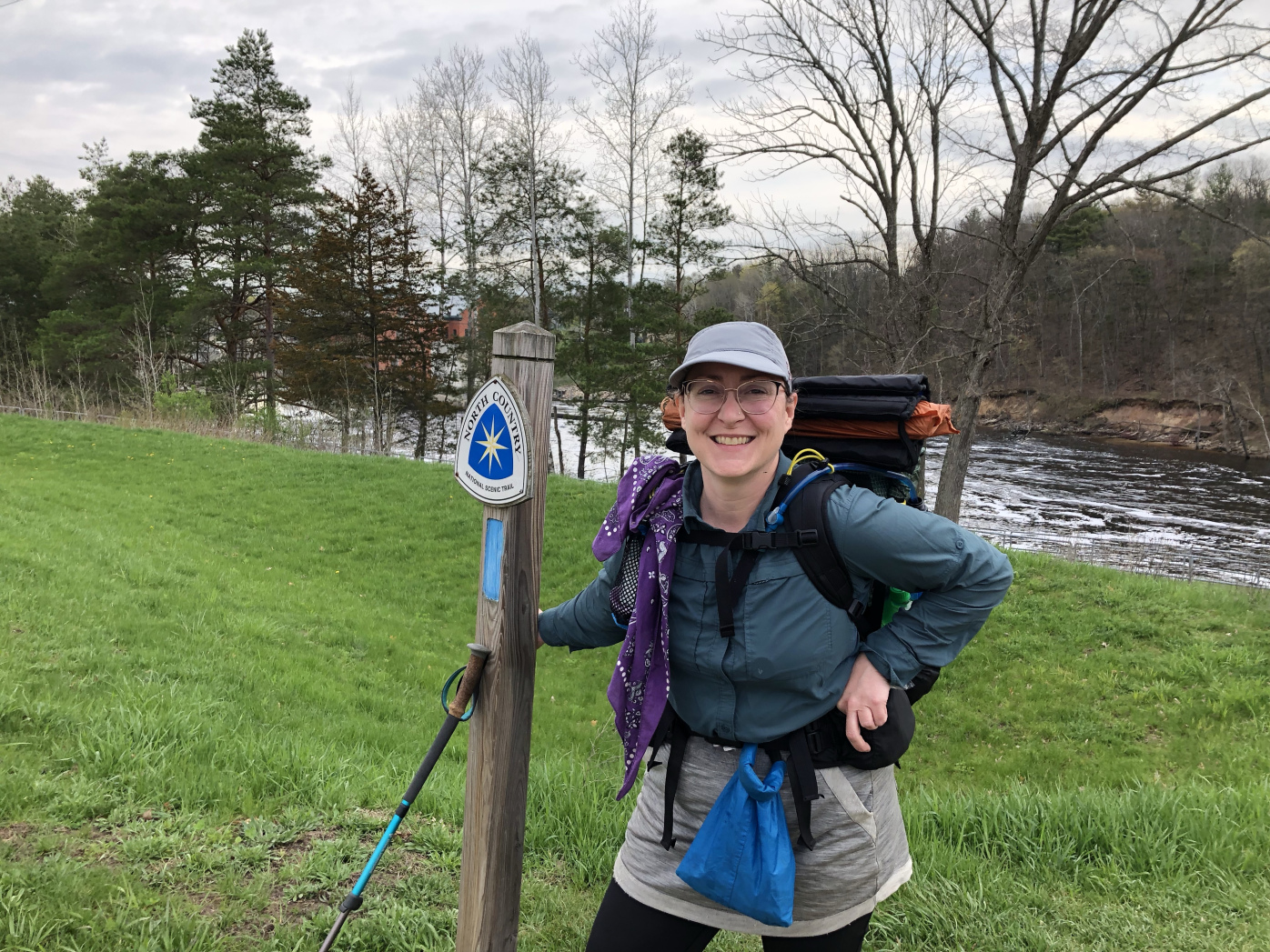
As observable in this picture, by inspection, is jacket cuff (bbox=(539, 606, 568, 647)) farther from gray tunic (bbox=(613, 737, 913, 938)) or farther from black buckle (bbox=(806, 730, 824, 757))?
black buckle (bbox=(806, 730, 824, 757))

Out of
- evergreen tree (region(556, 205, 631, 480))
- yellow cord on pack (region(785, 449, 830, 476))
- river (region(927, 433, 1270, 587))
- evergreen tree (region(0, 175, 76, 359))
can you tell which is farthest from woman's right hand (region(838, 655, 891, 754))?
evergreen tree (region(0, 175, 76, 359))

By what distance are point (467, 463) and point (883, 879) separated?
136 cm

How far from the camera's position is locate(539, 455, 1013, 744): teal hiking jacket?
60.0 inches

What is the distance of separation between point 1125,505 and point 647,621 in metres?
27.8

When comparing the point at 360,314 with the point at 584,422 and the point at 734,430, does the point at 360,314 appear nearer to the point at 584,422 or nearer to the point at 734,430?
the point at 584,422

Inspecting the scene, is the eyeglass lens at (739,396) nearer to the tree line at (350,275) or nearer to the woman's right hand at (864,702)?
the woman's right hand at (864,702)

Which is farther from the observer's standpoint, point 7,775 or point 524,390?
point 7,775

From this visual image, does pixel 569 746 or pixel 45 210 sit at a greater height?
pixel 45 210

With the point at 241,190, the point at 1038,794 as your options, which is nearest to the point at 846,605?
the point at 1038,794

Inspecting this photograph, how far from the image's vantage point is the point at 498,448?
1830mm

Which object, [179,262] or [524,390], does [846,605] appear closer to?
[524,390]

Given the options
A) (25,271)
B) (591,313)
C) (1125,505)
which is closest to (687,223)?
(591,313)

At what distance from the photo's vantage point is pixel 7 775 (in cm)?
289

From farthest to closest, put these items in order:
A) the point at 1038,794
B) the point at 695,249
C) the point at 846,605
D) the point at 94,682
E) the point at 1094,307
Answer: the point at 1094,307
the point at 695,249
the point at 94,682
the point at 1038,794
the point at 846,605
